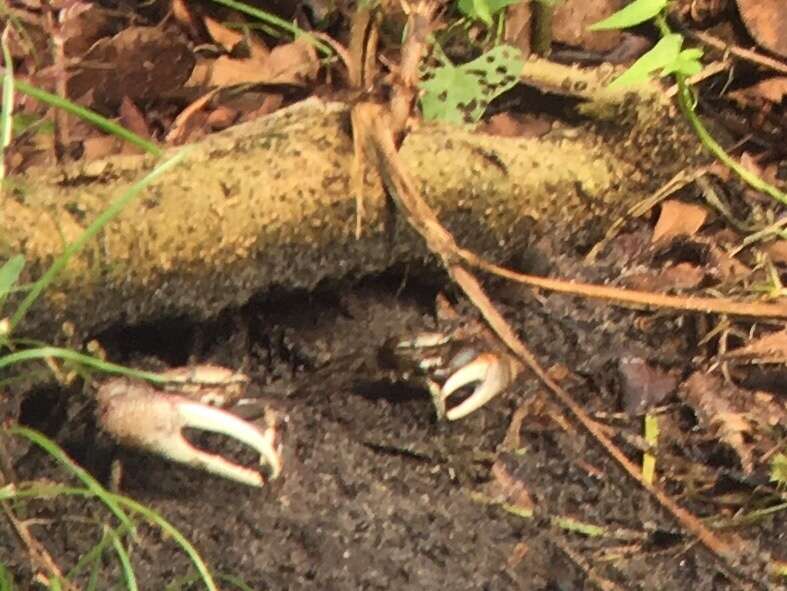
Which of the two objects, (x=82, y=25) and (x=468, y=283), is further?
(x=82, y=25)

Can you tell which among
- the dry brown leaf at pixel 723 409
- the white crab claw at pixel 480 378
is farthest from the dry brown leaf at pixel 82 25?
the dry brown leaf at pixel 723 409

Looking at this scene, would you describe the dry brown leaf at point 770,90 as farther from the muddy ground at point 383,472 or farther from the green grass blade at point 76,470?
the green grass blade at point 76,470

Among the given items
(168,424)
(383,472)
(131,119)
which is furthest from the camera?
(131,119)

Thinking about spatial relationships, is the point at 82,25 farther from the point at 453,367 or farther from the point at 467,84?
the point at 453,367

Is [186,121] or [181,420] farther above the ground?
[186,121]

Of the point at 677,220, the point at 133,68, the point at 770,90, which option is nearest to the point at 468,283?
the point at 677,220

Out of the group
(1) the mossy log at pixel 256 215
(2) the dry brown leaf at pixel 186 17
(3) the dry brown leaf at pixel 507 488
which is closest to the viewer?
(1) the mossy log at pixel 256 215

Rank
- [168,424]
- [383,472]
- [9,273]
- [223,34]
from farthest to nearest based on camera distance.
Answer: [223,34]
[383,472]
[168,424]
[9,273]
